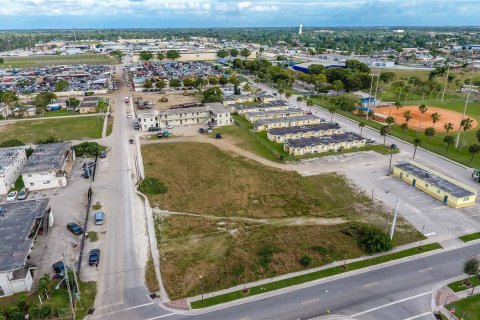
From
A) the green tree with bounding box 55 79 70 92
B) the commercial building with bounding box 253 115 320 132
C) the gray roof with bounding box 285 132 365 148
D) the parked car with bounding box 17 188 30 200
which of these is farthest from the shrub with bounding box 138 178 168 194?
the green tree with bounding box 55 79 70 92

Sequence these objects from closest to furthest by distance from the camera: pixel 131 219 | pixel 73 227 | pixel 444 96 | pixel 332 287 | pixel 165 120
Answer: pixel 332 287 < pixel 73 227 < pixel 131 219 < pixel 165 120 < pixel 444 96

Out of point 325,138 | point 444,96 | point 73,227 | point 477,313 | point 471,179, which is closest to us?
point 477,313

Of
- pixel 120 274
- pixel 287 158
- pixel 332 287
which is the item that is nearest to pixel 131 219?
pixel 120 274

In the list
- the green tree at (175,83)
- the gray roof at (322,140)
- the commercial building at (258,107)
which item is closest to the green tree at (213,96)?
the commercial building at (258,107)

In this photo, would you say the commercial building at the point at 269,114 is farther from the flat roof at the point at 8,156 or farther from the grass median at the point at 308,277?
the grass median at the point at 308,277

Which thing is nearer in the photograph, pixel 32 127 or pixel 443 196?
pixel 443 196

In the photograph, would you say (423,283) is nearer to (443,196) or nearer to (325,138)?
(443,196)

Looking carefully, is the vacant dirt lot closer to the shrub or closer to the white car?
the shrub
